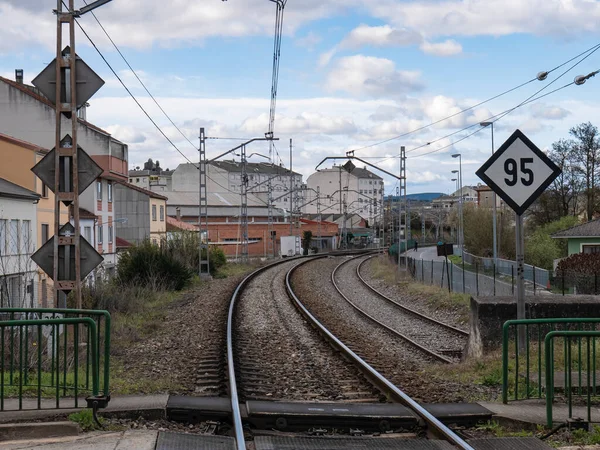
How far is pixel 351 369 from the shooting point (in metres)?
12.4

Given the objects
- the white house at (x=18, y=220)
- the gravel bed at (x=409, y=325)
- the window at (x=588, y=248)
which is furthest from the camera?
the window at (x=588, y=248)

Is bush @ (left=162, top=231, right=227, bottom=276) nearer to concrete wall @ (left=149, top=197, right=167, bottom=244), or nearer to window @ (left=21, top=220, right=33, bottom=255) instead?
window @ (left=21, top=220, right=33, bottom=255)

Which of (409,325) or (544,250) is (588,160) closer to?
(544,250)

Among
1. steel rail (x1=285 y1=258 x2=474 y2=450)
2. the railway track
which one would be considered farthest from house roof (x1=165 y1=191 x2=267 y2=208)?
steel rail (x1=285 y1=258 x2=474 y2=450)

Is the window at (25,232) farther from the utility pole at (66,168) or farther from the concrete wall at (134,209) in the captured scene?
the concrete wall at (134,209)

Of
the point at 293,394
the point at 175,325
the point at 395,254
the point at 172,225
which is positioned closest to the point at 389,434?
the point at 293,394

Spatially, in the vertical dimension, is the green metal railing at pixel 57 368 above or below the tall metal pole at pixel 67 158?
below

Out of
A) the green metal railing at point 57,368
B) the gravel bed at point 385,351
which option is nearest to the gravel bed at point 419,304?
the gravel bed at point 385,351

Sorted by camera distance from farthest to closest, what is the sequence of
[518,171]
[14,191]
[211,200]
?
1. [211,200]
2. [14,191]
3. [518,171]

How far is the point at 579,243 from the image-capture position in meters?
44.8

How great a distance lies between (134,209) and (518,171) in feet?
181

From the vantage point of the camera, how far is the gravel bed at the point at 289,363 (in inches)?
406

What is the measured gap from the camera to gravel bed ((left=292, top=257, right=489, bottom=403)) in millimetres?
9977

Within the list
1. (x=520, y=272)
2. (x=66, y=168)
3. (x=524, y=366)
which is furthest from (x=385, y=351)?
(x=66, y=168)
